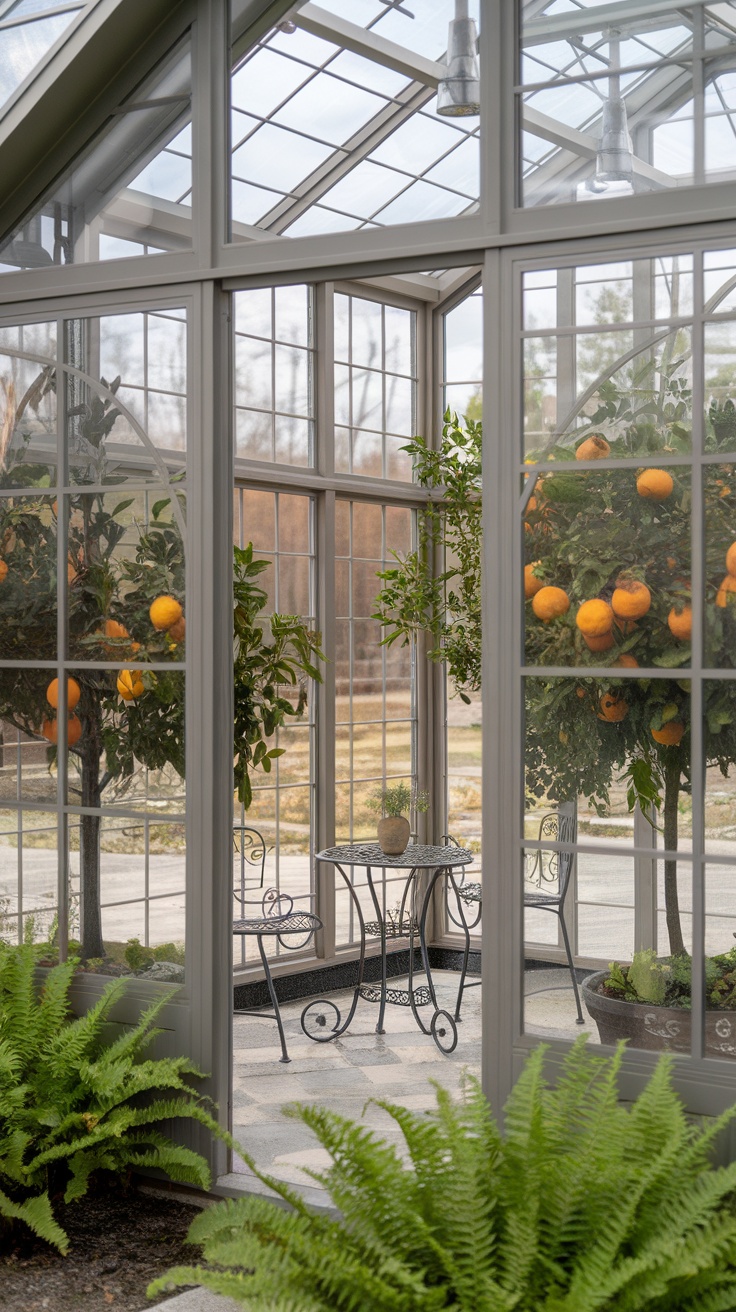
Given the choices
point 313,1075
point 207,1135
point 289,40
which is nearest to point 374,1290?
point 207,1135

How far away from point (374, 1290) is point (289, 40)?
128 inches

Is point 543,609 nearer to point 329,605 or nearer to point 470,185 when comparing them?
point 470,185

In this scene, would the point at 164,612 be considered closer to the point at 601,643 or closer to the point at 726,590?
the point at 601,643

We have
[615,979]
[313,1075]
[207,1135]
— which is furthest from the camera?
[313,1075]

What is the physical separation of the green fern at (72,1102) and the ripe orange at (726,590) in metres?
1.82

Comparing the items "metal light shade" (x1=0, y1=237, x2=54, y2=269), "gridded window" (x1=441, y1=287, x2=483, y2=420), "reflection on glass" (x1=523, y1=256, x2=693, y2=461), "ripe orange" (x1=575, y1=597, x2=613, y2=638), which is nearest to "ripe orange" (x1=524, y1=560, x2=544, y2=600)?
"ripe orange" (x1=575, y1=597, x2=613, y2=638)

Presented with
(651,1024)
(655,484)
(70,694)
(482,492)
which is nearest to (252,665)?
(70,694)

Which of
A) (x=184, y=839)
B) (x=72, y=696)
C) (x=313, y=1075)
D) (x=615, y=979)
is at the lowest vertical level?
(x=313, y=1075)

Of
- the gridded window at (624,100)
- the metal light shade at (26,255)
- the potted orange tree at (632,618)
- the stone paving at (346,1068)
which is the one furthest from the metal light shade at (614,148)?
the stone paving at (346,1068)

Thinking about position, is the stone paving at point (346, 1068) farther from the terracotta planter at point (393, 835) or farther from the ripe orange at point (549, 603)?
the ripe orange at point (549, 603)

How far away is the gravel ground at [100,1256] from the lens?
3299 millimetres

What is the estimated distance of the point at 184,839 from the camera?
3.95m

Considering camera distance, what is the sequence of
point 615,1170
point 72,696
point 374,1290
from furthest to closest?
1. point 72,696
2. point 615,1170
3. point 374,1290

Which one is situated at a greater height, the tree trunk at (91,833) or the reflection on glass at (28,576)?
the reflection on glass at (28,576)
